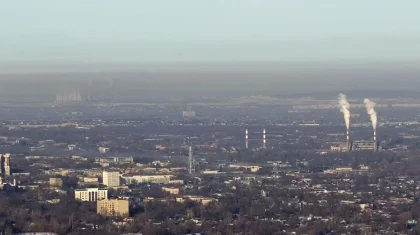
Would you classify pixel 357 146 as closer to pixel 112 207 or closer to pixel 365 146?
pixel 365 146

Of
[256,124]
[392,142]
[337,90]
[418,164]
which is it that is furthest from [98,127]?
[337,90]

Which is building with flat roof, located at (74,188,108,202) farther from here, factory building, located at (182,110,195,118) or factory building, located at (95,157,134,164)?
factory building, located at (182,110,195,118)

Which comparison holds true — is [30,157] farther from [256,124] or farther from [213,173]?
[256,124]

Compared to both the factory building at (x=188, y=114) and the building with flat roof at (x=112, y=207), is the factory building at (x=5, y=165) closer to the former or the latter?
the building with flat roof at (x=112, y=207)

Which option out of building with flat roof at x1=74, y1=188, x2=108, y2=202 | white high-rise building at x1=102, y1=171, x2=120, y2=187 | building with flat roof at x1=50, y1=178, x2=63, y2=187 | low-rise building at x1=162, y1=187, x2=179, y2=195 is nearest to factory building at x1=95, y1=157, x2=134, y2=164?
white high-rise building at x1=102, y1=171, x2=120, y2=187

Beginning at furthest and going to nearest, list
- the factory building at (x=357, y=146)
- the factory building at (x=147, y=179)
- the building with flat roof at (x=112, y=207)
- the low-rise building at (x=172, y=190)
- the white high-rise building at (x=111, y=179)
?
1. the factory building at (x=357, y=146)
2. the factory building at (x=147, y=179)
3. the white high-rise building at (x=111, y=179)
4. the low-rise building at (x=172, y=190)
5. the building with flat roof at (x=112, y=207)

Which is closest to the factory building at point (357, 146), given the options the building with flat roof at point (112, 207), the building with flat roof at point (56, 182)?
the building with flat roof at point (56, 182)

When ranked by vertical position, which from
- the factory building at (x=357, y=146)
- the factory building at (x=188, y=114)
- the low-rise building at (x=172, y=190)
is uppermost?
the low-rise building at (x=172, y=190)
